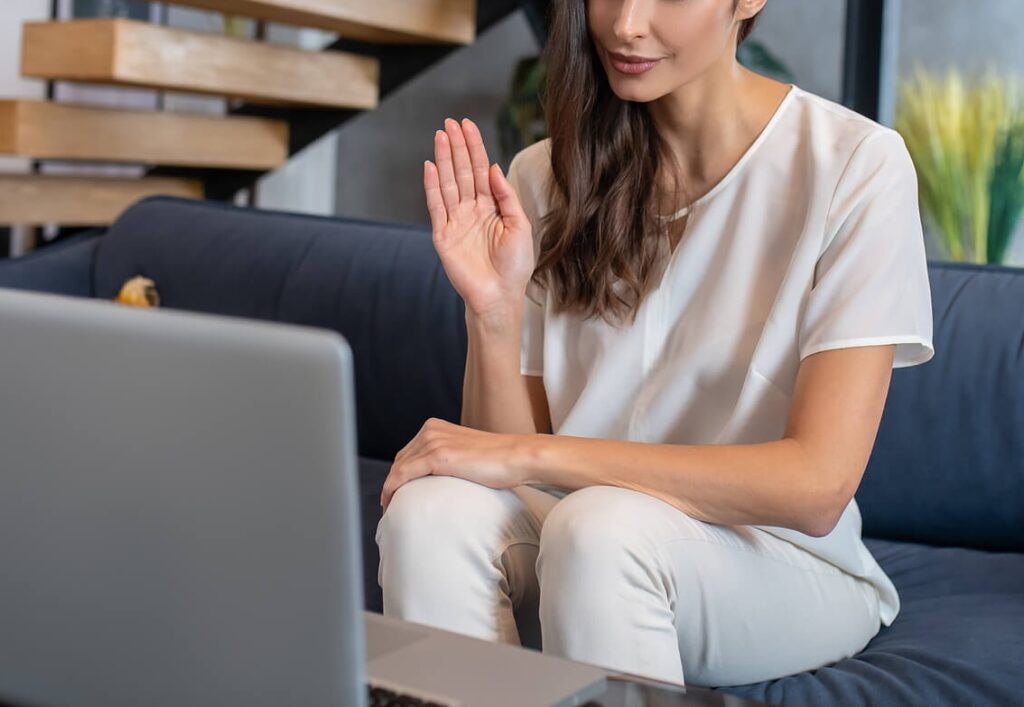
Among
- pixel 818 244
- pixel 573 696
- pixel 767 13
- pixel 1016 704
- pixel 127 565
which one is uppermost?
pixel 767 13

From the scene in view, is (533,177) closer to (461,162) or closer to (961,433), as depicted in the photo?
(461,162)

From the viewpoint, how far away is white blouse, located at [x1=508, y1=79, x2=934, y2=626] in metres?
1.30

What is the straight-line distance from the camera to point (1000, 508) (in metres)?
1.79

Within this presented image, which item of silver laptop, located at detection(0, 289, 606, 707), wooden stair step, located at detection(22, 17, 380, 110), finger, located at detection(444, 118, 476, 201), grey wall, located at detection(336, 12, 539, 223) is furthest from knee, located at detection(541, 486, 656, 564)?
grey wall, located at detection(336, 12, 539, 223)

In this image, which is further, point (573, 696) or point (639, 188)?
point (639, 188)

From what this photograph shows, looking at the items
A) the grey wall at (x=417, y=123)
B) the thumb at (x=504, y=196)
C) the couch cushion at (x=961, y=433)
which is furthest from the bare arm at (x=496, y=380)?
the grey wall at (x=417, y=123)

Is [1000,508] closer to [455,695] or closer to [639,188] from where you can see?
[639,188]

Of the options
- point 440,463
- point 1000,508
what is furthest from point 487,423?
point 1000,508

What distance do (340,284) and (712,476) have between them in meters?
1.19

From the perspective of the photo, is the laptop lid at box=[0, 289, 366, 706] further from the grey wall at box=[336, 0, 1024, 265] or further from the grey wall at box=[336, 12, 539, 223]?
the grey wall at box=[336, 12, 539, 223]

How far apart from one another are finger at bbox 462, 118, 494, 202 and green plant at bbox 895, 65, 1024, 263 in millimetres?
2427

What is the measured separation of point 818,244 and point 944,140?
2436mm

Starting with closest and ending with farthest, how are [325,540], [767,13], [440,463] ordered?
[325,540] < [440,463] < [767,13]

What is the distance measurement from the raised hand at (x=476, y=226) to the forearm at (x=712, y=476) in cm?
21
